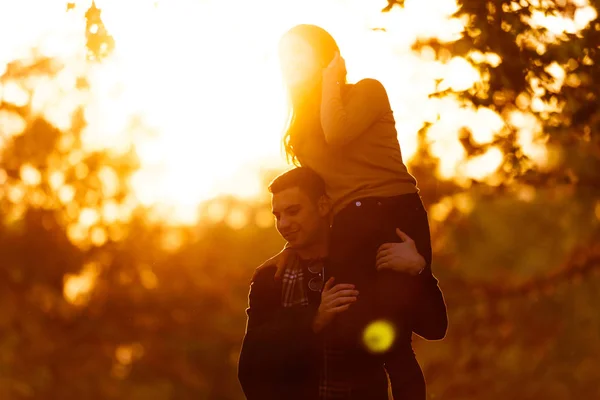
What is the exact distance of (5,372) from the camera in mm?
34844

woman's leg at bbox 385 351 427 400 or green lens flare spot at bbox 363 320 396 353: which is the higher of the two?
green lens flare spot at bbox 363 320 396 353

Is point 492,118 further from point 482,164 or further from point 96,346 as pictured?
point 96,346

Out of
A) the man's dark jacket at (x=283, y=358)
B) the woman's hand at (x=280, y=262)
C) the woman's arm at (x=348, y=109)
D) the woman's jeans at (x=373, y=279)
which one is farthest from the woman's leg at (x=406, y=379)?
the woman's arm at (x=348, y=109)

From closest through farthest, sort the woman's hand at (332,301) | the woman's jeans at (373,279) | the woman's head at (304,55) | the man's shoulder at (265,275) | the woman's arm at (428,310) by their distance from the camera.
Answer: the woman's hand at (332,301) < the woman's jeans at (373,279) < the woman's arm at (428,310) < the woman's head at (304,55) < the man's shoulder at (265,275)

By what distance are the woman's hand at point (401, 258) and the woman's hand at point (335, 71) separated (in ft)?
2.64

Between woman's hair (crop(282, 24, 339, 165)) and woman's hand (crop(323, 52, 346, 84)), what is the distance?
55 millimetres

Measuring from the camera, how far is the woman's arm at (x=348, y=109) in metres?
5.26

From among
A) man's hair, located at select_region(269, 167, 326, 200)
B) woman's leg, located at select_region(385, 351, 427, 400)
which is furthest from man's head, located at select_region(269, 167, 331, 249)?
woman's leg, located at select_region(385, 351, 427, 400)

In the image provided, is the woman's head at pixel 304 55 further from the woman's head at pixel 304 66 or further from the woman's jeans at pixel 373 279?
the woman's jeans at pixel 373 279

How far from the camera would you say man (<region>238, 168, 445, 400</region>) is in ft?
17.0

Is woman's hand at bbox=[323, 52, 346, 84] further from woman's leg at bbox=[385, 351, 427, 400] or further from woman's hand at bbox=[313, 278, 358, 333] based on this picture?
woman's leg at bbox=[385, 351, 427, 400]

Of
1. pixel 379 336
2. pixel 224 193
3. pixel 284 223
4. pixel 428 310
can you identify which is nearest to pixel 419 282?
pixel 428 310

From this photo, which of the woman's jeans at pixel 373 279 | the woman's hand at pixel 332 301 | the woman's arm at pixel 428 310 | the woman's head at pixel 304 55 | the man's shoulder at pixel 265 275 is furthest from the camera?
the man's shoulder at pixel 265 275

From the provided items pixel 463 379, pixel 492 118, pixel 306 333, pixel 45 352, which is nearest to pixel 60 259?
pixel 45 352
